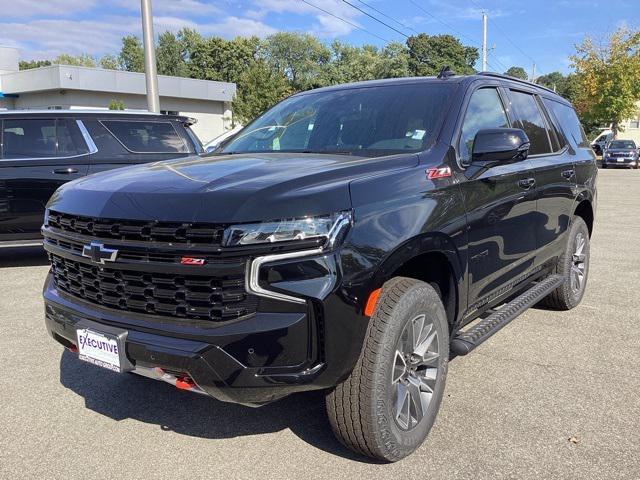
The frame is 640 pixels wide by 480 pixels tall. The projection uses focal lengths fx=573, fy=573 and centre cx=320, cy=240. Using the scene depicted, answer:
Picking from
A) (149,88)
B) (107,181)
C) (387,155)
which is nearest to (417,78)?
(387,155)

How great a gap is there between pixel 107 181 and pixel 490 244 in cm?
223

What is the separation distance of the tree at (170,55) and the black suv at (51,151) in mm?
73708

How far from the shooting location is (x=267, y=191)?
2.42 meters

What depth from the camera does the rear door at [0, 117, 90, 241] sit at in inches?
273

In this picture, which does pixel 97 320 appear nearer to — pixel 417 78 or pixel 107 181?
pixel 107 181

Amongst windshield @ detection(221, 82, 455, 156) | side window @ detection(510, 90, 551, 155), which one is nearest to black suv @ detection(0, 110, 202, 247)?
windshield @ detection(221, 82, 455, 156)

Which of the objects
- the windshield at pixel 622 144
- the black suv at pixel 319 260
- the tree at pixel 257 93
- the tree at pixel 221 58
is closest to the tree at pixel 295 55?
the tree at pixel 221 58

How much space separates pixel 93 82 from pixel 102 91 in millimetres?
836

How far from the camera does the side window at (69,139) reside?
7238mm

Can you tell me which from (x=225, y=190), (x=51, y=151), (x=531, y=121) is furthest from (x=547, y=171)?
(x=51, y=151)

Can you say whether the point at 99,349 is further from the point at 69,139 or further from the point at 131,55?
the point at 131,55

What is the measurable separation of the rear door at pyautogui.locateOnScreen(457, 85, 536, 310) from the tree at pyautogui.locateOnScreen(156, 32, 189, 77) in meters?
78.3

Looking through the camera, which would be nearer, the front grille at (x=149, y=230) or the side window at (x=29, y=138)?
the front grille at (x=149, y=230)

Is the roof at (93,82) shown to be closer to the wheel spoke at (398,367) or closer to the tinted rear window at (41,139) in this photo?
the tinted rear window at (41,139)
